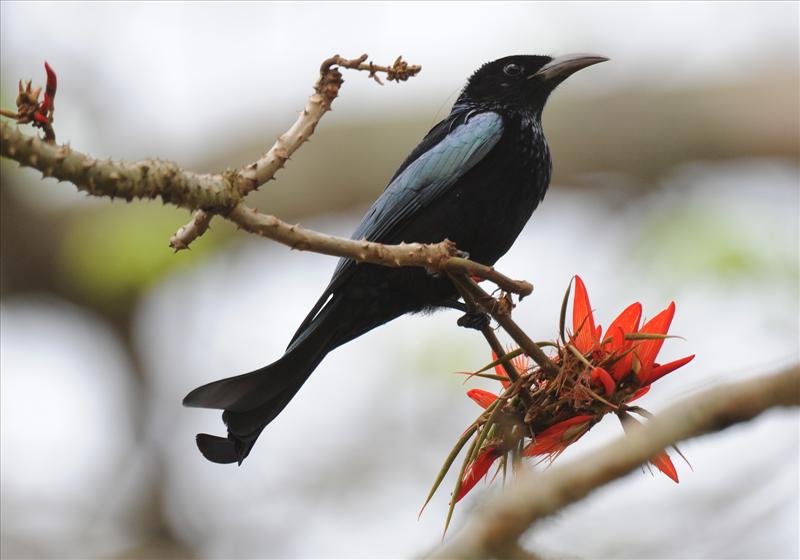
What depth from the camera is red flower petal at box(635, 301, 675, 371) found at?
2.61 meters

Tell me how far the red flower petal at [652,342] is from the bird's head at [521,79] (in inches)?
77.3

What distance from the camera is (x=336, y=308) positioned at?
12.8 ft

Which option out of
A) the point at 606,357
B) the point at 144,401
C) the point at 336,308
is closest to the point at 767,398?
the point at 606,357

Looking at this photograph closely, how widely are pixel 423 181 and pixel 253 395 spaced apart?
3.25ft

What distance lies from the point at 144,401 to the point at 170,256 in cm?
201

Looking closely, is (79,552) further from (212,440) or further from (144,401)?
(212,440)

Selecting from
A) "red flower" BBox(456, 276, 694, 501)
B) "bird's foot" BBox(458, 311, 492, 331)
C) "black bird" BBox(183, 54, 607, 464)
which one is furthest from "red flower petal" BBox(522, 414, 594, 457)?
"black bird" BBox(183, 54, 607, 464)

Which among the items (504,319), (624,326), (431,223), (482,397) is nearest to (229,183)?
(504,319)

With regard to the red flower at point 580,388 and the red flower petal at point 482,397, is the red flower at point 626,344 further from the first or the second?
the red flower petal at point 482,397

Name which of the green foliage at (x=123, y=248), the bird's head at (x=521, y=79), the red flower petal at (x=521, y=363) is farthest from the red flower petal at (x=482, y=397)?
the green foliage at (x=123, y=248)

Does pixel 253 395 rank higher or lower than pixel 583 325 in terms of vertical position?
higher

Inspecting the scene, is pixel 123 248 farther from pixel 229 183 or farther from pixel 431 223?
pixel 229 183

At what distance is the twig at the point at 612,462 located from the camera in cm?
148

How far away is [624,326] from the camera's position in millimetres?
2670
